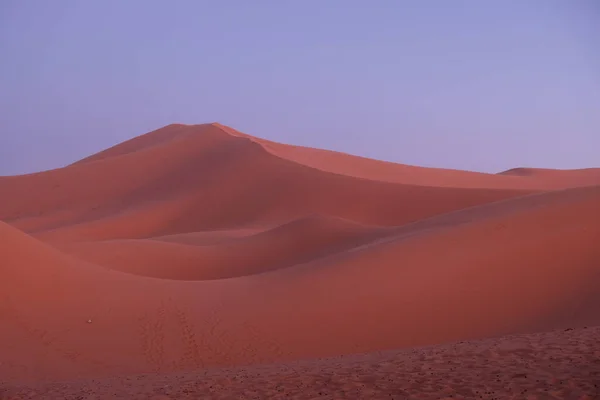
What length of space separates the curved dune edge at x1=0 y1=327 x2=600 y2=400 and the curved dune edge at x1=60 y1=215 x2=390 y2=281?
11.0 meters

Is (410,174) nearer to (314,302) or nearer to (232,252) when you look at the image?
(232,252)

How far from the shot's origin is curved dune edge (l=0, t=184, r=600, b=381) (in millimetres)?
10875

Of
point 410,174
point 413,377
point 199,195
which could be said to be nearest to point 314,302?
point 413,377

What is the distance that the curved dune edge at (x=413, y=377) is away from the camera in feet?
20.5

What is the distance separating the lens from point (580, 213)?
14.2m

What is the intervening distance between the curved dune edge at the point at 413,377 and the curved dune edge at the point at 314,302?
223 centimetres

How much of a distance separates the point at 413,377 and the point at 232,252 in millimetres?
14761

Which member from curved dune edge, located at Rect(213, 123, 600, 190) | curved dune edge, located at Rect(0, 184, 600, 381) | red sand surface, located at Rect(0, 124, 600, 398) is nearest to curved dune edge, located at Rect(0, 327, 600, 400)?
red sand surface, located at Rect(0, 124, 600, 398)

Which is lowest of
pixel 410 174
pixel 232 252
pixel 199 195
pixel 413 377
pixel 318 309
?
pixel 413 377

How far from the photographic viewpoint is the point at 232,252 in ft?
69.7

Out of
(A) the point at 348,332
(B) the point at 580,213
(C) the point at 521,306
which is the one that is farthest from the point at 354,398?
(B) the point at 580,213

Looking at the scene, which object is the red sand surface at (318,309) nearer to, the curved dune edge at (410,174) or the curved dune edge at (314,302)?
the curved dune edge at (314,302)

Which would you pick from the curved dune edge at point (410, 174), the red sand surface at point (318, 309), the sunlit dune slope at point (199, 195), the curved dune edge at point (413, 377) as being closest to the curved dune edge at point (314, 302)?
the red sand surface at point (318, 309)

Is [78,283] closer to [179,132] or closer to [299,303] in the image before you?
[299,303]
